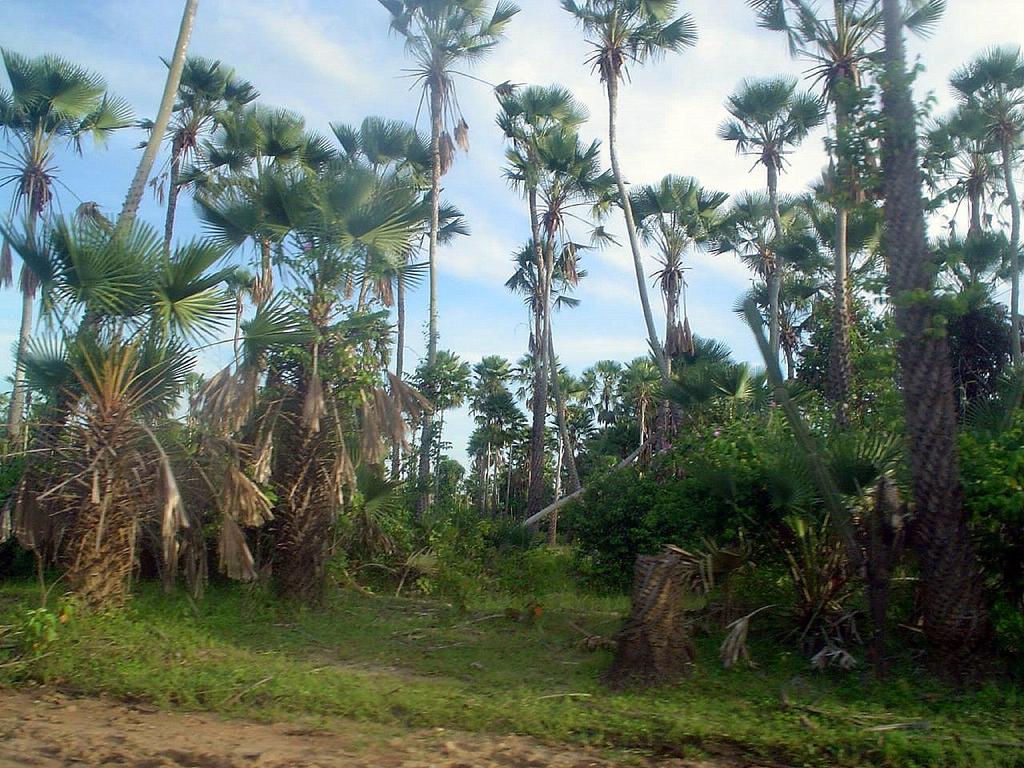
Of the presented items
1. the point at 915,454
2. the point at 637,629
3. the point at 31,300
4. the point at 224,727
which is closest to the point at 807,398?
the point at 915,454

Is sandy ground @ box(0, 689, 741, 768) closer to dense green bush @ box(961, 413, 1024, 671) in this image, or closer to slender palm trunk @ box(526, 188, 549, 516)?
dense green bush @ box(961, 413, 1024, 671)

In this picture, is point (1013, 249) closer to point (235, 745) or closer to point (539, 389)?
point (539, 389)

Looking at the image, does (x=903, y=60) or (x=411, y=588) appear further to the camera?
(x=411, y=588)

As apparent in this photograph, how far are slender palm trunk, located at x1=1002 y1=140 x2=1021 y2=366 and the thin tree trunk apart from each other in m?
17.0

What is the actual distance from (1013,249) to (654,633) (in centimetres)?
1607

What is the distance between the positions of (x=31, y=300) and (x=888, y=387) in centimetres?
1669

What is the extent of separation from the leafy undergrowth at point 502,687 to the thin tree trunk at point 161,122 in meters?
5.26

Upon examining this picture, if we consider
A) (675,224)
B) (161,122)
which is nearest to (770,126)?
(675,224)

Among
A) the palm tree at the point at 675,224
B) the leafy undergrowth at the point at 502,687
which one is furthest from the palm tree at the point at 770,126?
the leafy undergrowth at the point at 502,687

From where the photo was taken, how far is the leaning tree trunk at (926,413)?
764cm

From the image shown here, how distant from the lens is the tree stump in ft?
25.7

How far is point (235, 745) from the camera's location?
626 centimetres

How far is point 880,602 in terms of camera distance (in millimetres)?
7699

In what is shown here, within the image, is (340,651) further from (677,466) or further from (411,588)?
(677,466)
